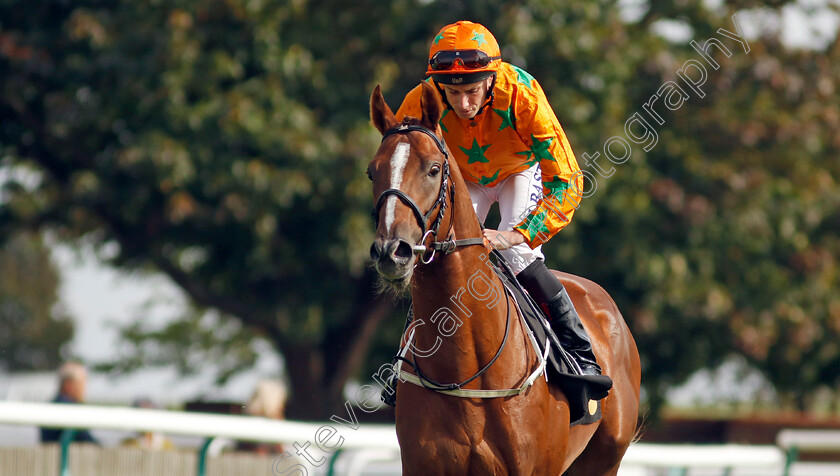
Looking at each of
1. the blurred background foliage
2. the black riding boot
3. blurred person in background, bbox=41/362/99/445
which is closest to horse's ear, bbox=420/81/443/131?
Result: the black riding boot

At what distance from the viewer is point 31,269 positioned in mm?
48438

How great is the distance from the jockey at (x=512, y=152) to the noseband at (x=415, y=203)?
464mm

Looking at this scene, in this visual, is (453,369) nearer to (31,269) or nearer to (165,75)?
(165,75)

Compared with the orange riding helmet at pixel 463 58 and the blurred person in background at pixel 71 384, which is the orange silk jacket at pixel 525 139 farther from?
the blurred person in background at pixel 71 384

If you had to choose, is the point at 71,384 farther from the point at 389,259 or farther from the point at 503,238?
the point at 389,259

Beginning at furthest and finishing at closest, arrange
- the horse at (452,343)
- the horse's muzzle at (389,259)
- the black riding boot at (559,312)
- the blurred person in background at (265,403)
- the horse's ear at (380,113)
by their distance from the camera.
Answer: the blurred person in background at (265,403) → the black riding boot at (559,312) → the horse's ear at (380,113) → the horse at (452,343) → the horse's muzzle at (389,259)

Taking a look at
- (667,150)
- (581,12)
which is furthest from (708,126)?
(581,12)

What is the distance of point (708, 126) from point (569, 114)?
3072mm

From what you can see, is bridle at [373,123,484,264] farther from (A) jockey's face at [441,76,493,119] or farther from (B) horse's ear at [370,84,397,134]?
(A) jockey's face at [441,76,493,119]

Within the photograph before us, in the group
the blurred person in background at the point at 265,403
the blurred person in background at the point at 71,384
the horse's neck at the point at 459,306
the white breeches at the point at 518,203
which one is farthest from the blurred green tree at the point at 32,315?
the horse's neck at the point at 459,306

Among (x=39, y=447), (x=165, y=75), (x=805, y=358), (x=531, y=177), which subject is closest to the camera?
(x=531, y=177)

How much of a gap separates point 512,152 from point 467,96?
558 millimetres

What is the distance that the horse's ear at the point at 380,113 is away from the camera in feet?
13.4

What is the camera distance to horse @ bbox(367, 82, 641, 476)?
12.5 ft
